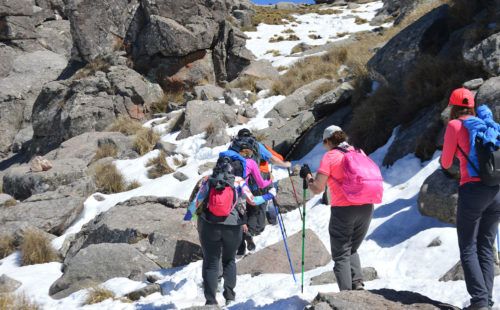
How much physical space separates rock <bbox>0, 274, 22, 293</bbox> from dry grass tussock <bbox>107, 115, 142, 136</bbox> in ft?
30.1

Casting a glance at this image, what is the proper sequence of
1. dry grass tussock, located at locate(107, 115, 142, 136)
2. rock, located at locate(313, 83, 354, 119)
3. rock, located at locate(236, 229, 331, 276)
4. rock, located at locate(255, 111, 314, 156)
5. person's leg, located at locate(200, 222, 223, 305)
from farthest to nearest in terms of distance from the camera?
dry grass tussock, located at locate(107, 115, 142, 136) < rock, located at locate(313, 83, 354, 119) < rock, located at locate(255, 111, 314, 156) < rock, located at locate(236, 229, 331, 276) < person's leg, located at locate(200, 222, 223, 305)

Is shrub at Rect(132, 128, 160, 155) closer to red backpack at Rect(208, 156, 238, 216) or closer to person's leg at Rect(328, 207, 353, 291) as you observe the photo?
red backpack at Rect(208, 156, 238, 216)

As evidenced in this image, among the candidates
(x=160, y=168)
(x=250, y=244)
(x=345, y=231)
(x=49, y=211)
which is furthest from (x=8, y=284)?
(x=160, y=168)

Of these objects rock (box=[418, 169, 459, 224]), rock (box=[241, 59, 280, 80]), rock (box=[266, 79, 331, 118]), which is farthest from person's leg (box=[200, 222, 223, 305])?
rock (box=[241, 59, 280, 80])

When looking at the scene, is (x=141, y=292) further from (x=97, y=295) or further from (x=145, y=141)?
(x=145, y=141)

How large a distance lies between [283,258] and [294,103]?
9.45 m

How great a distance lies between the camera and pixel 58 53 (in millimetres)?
23750

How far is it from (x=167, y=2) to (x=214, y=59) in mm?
3450

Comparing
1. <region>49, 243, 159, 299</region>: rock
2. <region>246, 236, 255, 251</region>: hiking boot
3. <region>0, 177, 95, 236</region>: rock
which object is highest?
<region>246, 236, 255, 251</region>: hiking boot

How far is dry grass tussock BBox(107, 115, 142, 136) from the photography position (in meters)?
15.0

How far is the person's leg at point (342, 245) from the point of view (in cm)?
348

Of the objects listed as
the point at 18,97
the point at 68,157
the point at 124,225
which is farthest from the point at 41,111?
the point at 124,225

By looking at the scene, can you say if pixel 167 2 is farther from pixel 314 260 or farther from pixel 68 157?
pixel 314 260

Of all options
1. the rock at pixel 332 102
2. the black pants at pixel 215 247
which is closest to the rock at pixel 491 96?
the black pants at pixel 215 247
